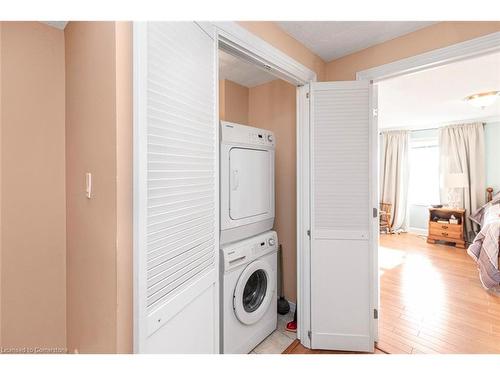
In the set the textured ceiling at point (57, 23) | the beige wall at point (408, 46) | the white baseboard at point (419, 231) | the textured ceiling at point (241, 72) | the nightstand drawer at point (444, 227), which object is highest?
the textured ceiling at point (241, 72)

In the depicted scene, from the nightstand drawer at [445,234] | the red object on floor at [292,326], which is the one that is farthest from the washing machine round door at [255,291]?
the nightstand drawer at [445,234]

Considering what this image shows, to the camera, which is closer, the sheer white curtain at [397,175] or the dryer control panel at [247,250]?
the dryer control panel at [247,250]

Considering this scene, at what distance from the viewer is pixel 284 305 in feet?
7.88

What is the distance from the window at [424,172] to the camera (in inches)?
211

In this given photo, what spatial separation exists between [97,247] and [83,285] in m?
0.39

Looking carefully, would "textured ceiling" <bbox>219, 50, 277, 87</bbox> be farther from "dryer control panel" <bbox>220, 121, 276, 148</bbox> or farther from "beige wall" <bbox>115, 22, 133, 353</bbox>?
"beige wall" <bbox>115, 22, 133, 353</bbox>

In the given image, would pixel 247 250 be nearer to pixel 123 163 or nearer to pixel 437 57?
pixel 123 163

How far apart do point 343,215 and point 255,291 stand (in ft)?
3.04

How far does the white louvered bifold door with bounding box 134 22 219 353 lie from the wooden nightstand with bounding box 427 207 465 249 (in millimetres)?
5043

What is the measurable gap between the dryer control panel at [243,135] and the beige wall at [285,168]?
40 centimetres

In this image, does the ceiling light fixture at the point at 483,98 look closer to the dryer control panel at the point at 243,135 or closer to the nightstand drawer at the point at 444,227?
the nightstand drawer at the point at 444,227

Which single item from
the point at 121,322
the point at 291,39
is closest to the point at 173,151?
the point at 121,322

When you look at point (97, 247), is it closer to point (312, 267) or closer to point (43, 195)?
point (43, 195)

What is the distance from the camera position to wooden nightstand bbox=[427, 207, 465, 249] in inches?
177
